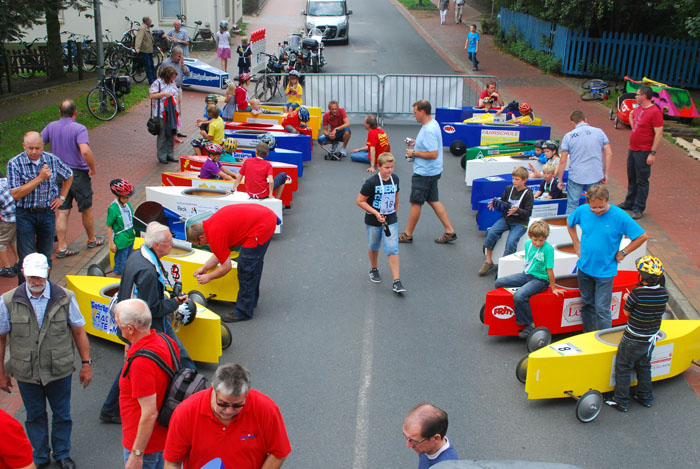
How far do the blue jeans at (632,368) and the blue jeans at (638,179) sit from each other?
5376 mm

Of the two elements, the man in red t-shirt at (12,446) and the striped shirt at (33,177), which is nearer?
the man in red t-shirt at (12,446)

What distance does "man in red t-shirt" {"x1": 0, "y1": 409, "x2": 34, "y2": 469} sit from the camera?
3.71 metres

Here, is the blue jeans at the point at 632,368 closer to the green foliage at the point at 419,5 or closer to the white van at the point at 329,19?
the white van at the point at 329,19

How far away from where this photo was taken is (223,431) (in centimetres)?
385

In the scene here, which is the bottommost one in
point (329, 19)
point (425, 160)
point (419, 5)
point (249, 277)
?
point (249, 277)

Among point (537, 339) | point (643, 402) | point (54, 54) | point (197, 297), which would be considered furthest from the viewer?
point (54, 54)

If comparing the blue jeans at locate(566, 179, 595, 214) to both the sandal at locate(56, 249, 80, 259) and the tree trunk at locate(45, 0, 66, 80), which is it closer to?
the sandal at locate(56, 249, 80, 259)

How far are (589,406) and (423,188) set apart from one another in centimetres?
459

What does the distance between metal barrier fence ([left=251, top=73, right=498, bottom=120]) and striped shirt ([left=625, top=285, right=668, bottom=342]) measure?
13.1 m

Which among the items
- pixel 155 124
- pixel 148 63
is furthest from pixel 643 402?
pixel 148 63

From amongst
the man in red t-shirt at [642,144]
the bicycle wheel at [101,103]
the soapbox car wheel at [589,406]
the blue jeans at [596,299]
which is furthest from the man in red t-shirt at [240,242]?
the bicycle wheel at [101,103]

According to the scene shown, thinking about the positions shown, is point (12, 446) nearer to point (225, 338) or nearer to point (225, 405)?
point (225, 405)

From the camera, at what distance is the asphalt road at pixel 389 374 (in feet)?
18.7

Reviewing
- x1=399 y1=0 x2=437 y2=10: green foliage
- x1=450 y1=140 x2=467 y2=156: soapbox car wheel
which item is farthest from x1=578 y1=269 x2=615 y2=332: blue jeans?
x1=399 y1=0 x2=437 y2=10: green foliage
